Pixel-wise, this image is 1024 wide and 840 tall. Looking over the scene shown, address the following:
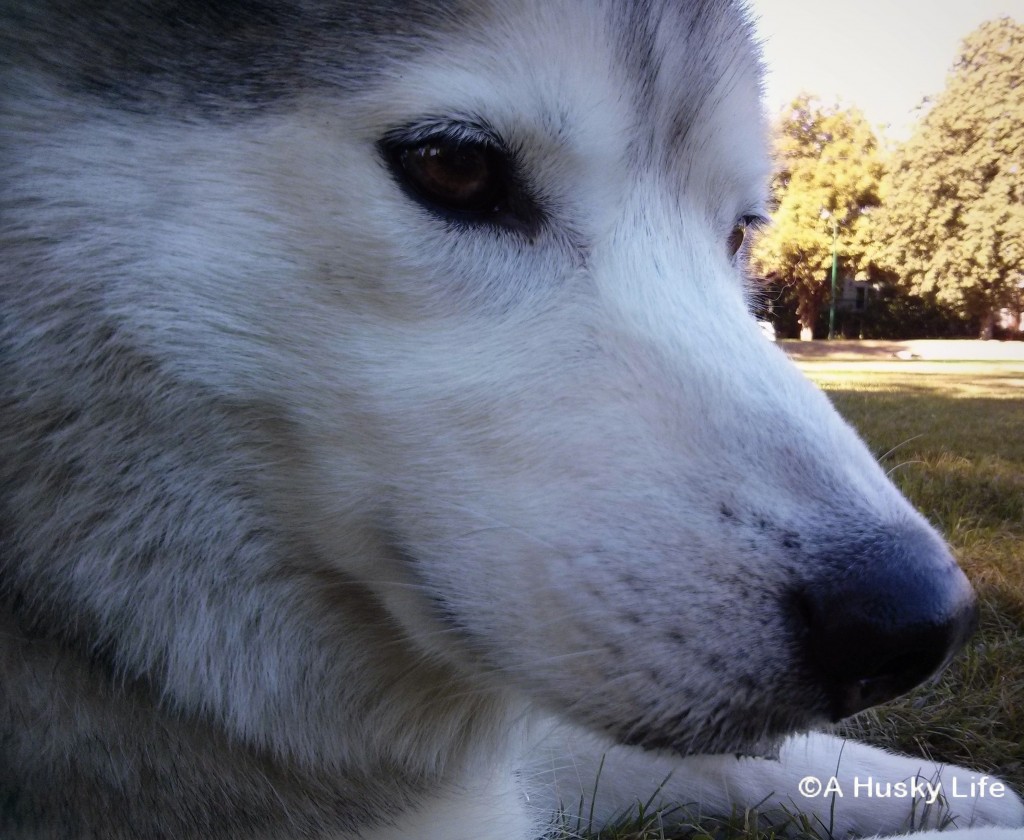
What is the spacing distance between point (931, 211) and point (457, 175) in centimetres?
691

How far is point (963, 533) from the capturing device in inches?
139

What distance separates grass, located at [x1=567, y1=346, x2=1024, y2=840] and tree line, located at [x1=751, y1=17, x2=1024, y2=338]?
0.69 metres

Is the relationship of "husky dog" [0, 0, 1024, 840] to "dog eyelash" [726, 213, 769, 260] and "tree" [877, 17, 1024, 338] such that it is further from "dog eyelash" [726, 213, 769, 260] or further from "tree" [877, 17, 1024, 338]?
"tree" [877, 17, 1024, 338]

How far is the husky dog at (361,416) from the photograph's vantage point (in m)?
1.12

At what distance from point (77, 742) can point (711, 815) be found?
1.42 meters

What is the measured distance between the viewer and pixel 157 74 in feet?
4.19

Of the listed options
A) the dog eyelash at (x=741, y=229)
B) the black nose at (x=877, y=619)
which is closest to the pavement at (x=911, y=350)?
the dog eyelash at (x=741, y=229)

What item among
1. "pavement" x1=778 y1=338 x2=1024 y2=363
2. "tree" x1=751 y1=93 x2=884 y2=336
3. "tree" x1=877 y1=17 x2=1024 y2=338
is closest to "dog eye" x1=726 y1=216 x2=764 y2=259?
"pavement" x1=778 y1=338 x2=1024 y2=363

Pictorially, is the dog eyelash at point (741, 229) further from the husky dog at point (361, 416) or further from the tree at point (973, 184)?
the tree at point (973, 184)

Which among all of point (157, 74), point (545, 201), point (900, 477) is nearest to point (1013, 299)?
point (900, 477)

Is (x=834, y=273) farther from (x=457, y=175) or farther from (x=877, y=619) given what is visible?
(x=877, y=619)

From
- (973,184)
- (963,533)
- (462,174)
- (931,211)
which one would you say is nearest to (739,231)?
Result: (462,174)

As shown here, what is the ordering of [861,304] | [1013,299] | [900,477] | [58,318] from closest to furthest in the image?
[58,318], [900,477], [1013,299], [861,304]

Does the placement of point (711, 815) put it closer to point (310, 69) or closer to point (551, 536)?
point (551, 536)
